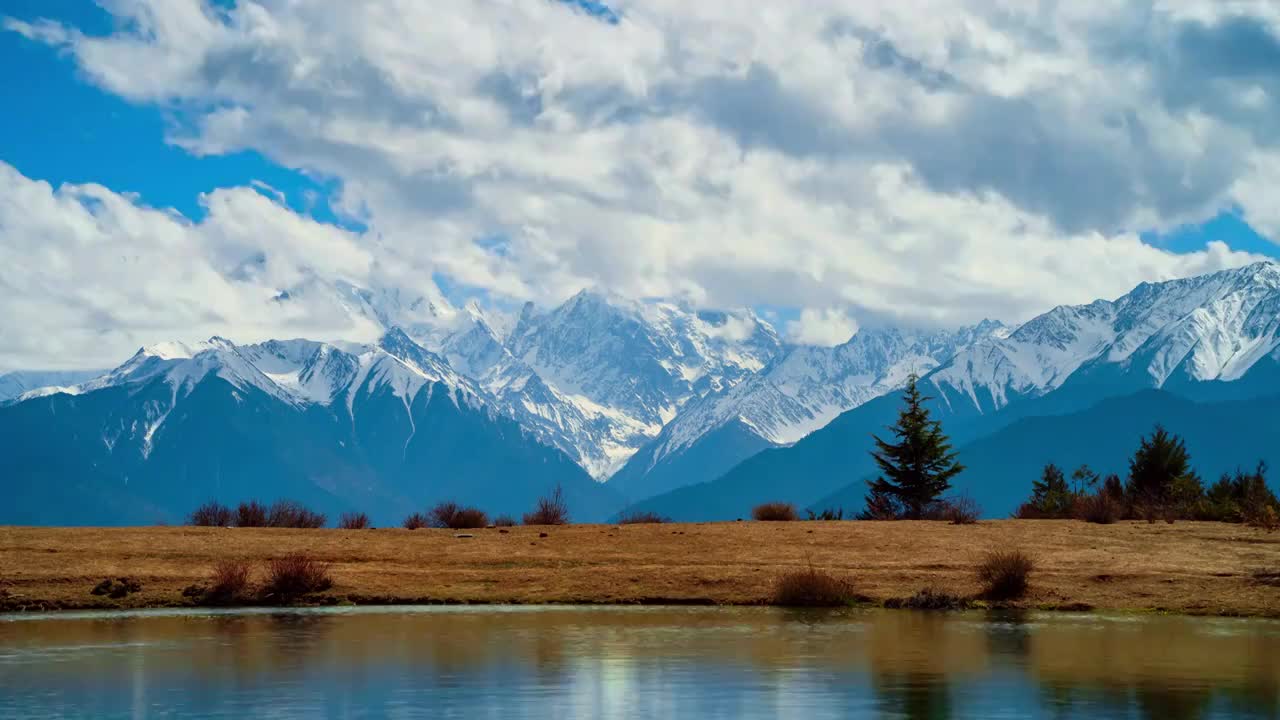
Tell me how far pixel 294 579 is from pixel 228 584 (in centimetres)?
212

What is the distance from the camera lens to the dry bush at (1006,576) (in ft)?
154

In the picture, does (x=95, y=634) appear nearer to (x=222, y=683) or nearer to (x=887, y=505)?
(x=222, y=683)

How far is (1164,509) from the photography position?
6969 centimetres

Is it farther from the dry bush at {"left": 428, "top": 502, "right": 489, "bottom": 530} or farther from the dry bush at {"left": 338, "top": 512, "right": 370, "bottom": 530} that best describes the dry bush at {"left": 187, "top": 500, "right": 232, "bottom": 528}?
the dry bush at {"left": 428, "top": 502, "right": 489, "bottom": 530}

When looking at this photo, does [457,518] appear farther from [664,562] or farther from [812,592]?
[812,592]

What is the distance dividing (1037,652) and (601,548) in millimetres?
24952

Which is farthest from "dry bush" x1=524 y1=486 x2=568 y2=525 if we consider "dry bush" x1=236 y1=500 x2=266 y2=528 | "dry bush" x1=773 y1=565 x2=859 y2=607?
"dry bush" x1=773 y1=565 x2=859 y2=607

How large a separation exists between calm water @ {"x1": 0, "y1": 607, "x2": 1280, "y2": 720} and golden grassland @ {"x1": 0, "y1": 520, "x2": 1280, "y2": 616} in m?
3.76

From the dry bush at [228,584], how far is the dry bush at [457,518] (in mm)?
18413

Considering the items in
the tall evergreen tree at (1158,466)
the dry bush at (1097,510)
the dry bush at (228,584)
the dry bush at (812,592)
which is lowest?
the dry bush at (812,592)

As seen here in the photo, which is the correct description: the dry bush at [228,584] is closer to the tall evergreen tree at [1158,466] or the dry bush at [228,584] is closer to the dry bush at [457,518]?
the dry bush at [457,518]

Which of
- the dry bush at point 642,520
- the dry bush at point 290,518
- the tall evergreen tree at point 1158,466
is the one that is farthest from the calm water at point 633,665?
the tall evergreen tree at point 1158,466

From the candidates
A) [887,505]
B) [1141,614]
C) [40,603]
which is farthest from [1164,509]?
[40,603]

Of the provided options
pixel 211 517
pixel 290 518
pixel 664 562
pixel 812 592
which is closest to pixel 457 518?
pixel 290 518
